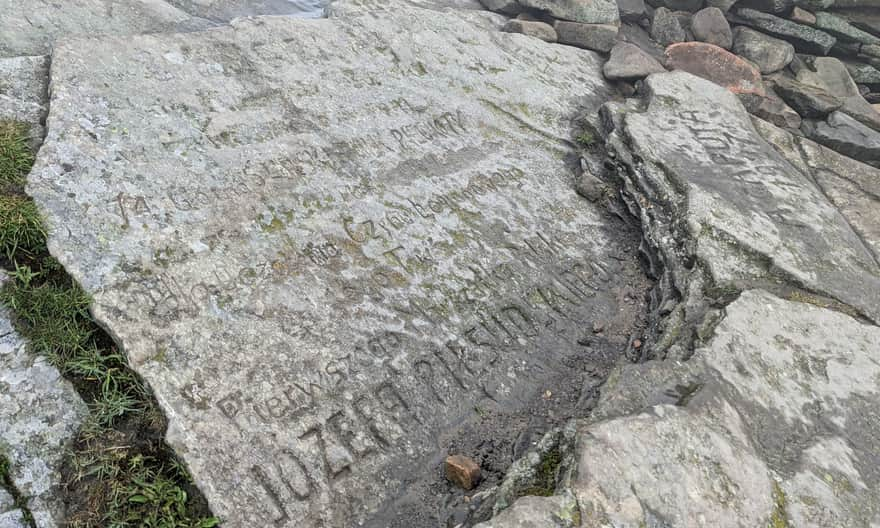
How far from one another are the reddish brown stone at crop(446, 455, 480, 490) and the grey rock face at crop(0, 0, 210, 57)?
158 inches

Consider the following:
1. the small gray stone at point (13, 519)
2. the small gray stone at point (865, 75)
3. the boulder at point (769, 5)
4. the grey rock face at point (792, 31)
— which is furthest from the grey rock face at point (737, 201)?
the small gray stone at point (13, 519)

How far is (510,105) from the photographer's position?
227 inches

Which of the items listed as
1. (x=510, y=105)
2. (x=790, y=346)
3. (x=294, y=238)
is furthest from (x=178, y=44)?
(x=790, y=346)

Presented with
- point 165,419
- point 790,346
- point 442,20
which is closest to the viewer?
point 165,419

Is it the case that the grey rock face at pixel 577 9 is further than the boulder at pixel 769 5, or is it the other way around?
the boulder at pixel 769 5

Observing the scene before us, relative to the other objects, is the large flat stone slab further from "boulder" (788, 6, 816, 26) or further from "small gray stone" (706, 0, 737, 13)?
"boulder" (788, 6, 816, 26)

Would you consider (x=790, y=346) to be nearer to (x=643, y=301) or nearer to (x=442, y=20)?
(x=643, y=301)

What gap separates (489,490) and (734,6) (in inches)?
310

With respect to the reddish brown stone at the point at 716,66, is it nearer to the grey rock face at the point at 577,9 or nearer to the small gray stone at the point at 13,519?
the grey rock face at the point at 577,9

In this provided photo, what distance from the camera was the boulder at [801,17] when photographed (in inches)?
321

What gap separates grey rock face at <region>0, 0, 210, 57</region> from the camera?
4.50 meters

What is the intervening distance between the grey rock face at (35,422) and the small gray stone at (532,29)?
5.79 m

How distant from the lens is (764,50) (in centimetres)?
777

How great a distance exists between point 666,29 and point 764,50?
1.19 m
